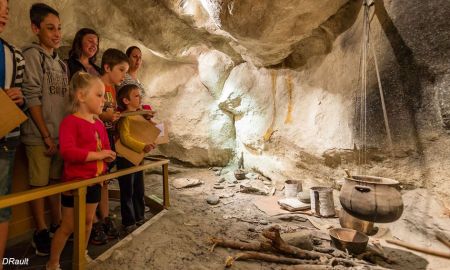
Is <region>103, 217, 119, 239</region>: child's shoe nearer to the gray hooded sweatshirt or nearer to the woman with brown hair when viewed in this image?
the gray hooded sweatshirt

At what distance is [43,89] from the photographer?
2.76m

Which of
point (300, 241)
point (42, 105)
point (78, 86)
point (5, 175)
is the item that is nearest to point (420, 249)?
point (300, 241)

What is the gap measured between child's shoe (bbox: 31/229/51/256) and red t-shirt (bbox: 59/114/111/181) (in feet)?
3.04

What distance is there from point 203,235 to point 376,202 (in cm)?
211

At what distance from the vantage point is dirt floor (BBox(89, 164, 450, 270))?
2.76 m

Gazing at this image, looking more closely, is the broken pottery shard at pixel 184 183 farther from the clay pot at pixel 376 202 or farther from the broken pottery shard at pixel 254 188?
the clay pot at pixel 376 202

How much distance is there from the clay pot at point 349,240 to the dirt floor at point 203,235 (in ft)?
0.67

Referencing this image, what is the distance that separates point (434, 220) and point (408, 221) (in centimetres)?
29

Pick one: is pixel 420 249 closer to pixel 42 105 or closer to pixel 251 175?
pixel 251 175

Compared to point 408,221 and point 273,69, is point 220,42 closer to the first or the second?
point 273,69

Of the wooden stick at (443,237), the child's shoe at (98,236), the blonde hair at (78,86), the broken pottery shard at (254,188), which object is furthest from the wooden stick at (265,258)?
the broken pottery shard at (254,188)

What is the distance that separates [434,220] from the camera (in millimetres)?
3363

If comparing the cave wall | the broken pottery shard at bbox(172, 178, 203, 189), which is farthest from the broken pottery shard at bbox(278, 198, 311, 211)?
the broken pottery shard at bbox(172, 178, 203, 189)

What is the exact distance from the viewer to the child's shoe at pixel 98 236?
3066 millimetres
